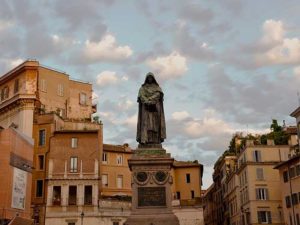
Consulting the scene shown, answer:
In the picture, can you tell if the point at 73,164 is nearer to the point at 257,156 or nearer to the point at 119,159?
the point at 119,159

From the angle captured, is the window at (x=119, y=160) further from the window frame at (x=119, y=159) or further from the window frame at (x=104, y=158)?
the window frame at (x=104, y=158)

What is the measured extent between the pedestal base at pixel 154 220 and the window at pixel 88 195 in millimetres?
44504

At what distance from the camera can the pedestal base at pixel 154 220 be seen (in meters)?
20.1

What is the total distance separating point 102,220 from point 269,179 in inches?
952

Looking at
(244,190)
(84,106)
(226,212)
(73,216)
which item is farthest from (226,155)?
(73,216)

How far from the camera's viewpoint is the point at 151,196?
826 inches

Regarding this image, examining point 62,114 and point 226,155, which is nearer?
point 62,114

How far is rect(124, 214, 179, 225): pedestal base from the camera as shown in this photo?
20141mm

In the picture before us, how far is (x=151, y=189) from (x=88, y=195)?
44.9 metres

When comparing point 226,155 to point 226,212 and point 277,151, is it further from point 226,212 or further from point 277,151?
point 277,151

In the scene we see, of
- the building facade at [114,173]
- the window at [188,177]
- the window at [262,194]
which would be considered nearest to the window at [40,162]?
the building facade at [114,173]

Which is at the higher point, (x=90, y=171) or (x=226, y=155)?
(x=226, y=155)

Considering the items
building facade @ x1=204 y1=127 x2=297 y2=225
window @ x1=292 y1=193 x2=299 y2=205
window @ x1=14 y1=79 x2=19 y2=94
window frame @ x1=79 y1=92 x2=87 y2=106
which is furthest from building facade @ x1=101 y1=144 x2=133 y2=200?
window @ x1=292 y1=193 x2=299 y2=205

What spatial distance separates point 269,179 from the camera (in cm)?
6662
